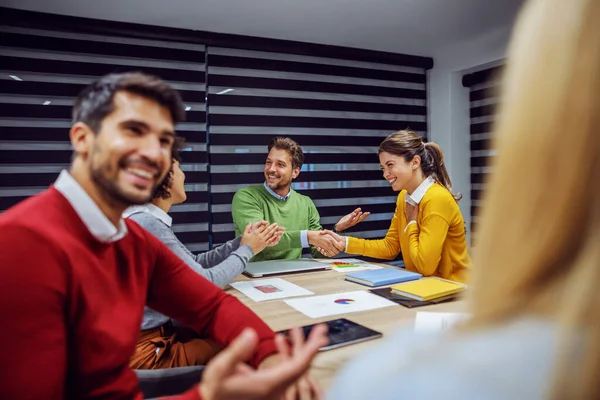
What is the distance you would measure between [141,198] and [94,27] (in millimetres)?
2644

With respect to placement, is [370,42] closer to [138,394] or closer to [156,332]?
[156,332]

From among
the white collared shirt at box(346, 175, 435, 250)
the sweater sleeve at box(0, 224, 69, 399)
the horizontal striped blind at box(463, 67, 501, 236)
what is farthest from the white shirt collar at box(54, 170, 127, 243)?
the horizontal striped blind at box(463, 67, 501, 236)

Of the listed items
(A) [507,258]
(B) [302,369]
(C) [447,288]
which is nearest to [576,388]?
(A) [507,258]

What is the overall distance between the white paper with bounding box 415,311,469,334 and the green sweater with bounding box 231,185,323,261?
152 cm

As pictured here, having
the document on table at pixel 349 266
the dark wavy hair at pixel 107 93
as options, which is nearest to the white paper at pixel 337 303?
the document on table at pixel 349 266

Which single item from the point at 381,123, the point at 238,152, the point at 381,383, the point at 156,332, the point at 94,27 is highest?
the point at 94,27

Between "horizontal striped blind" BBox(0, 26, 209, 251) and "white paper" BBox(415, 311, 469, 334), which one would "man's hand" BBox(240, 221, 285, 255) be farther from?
"horizontal striped blind" BBox(0, 26, 209, 251)

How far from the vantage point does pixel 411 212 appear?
2576 millimetres

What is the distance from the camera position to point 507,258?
473mm

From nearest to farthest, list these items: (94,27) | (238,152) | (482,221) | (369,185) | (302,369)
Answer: (482,221) < (302,369) < (94,27) < (238,152) < (369,185)

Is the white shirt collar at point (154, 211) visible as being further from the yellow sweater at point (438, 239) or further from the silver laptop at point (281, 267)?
the yellow sweater at point (438, 239)

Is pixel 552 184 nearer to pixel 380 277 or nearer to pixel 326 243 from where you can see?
pixel 380 277

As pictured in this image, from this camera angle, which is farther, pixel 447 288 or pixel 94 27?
pixel 94 27

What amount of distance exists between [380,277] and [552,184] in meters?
1.61
